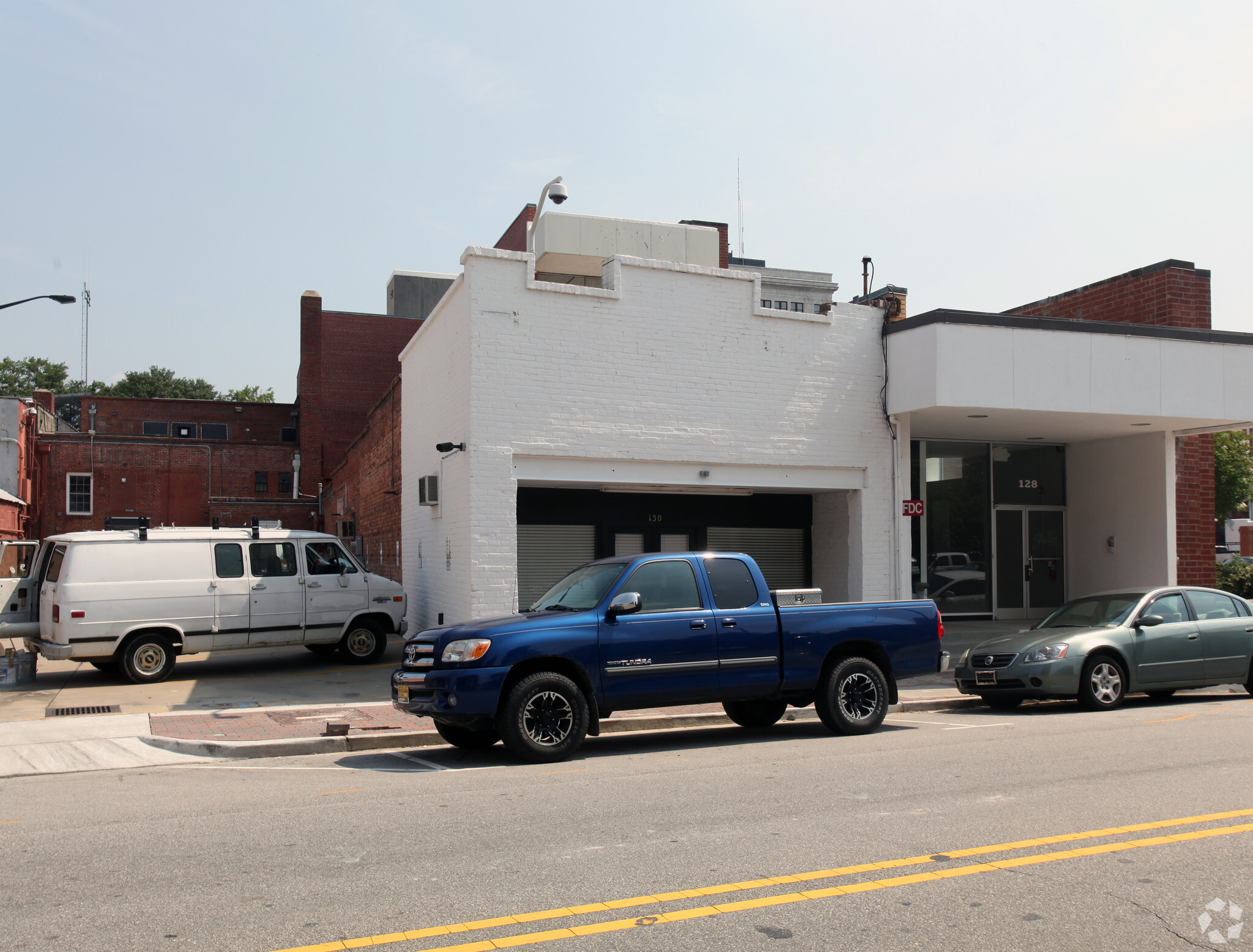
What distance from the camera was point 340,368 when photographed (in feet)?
143

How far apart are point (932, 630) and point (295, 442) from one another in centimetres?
4851

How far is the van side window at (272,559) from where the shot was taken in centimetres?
1594

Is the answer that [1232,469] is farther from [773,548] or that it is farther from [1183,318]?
[773,548]

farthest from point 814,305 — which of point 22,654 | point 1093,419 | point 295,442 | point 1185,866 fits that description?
point 1185,866

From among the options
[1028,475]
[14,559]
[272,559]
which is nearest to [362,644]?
[272,559]

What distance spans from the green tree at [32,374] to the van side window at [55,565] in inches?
3306

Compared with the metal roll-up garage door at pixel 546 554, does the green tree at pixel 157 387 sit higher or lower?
higher

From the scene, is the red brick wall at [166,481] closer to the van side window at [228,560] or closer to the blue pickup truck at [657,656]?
the van side window at [228,560]

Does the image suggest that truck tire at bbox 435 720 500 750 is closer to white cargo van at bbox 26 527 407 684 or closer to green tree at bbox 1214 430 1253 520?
white cargo van at bbox 26 527 407 684

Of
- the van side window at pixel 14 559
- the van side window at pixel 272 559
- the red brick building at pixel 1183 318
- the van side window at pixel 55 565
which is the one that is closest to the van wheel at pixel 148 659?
the van side window at pixel 55 565

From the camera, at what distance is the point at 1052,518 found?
877 inches

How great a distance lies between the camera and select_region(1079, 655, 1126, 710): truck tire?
476 inches

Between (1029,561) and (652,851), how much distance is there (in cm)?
1798

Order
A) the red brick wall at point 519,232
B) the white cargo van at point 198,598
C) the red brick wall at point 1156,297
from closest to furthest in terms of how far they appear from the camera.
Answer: the white cargo van at point 198,598 < the red brick wall at point 1156,297 < the red brick wall at point 519,232
